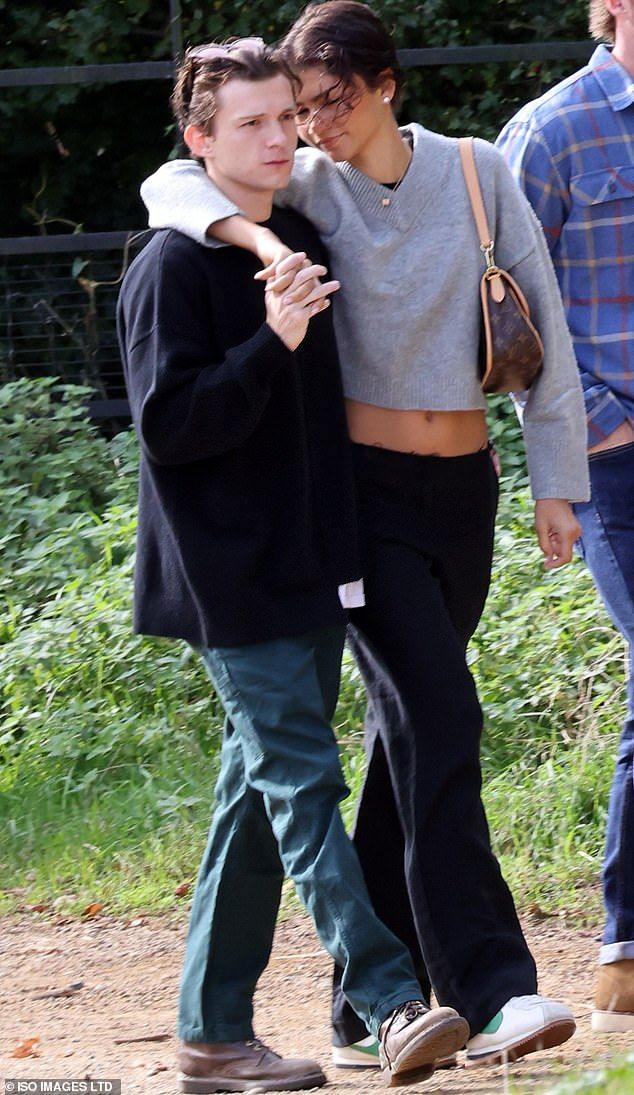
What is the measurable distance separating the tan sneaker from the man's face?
56.0 inches

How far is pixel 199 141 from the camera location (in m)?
3.01


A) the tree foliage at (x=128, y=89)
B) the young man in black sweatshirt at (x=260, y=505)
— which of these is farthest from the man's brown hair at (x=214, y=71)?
the tree foliage at (x=128, y=89)

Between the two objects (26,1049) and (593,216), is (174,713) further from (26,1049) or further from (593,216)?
(593,216)

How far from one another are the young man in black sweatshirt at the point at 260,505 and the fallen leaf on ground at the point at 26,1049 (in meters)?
0.67

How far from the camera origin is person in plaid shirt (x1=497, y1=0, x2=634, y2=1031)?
133 inches

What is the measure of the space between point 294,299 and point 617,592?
3.34ft

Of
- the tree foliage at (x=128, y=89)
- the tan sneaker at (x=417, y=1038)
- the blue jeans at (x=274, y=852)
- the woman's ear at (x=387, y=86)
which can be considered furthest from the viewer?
the tree foliage at (x=128, y=89)

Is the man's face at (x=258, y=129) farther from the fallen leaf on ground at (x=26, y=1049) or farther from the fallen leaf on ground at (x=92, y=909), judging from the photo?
the fallen leaf on ground at (x=92, y=909)

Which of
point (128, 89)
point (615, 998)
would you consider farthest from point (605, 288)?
point (128, 89)

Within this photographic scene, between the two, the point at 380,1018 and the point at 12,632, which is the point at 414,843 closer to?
the point at 380,1018

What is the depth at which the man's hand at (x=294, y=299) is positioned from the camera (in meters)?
2.76

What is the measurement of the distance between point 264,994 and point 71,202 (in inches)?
213

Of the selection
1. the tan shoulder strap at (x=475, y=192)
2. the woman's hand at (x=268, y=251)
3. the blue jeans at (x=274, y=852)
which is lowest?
the blue jeans at (x=274, y=852)

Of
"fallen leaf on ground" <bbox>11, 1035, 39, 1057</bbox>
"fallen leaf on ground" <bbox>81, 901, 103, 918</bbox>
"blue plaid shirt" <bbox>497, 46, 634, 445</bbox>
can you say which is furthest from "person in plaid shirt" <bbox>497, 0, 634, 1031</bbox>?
"fallen leaf on ground" <bbox>81, 901, 103, 918</bbox>
